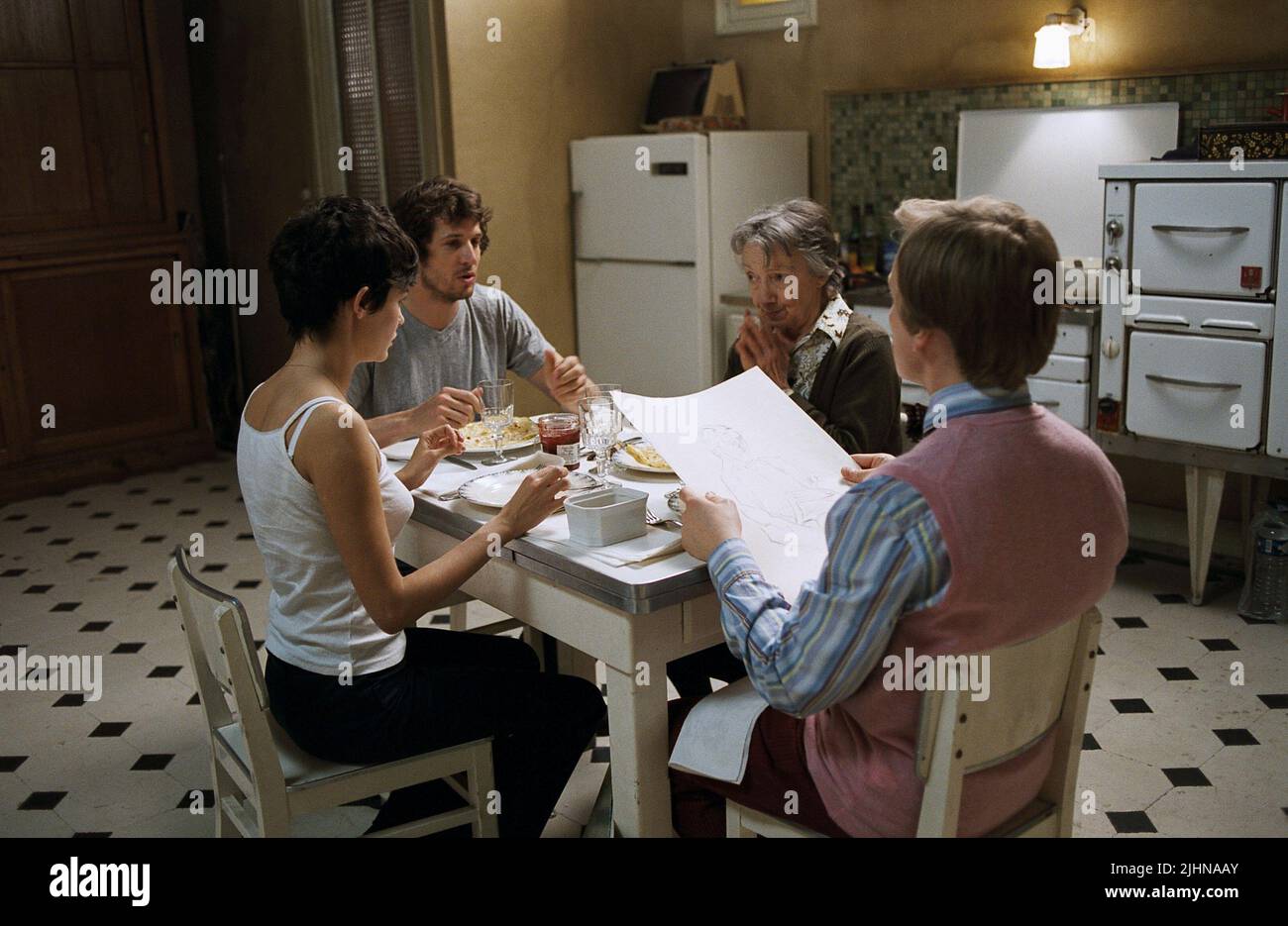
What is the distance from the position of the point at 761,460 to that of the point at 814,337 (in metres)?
0.74

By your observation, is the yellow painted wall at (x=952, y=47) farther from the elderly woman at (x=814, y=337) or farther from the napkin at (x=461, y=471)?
the napkin at (x=461, y=471)

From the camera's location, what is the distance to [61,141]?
552cm

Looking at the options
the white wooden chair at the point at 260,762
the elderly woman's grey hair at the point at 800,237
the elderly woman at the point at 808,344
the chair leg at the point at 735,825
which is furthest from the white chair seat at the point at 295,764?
the elderly woman's grey hair at the point at 800,237

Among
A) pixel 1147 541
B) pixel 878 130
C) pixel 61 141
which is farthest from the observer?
pixel 61 141

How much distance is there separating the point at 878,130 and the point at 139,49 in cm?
350

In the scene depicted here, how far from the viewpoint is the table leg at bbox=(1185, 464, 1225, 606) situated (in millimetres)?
3805

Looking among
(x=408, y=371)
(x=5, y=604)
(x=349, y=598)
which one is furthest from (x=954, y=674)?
(x=5, y=604)

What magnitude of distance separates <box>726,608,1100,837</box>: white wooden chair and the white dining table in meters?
0.50

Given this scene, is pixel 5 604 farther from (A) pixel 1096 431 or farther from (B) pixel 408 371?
(A) pixel 1096 431

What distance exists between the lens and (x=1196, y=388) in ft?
12.2

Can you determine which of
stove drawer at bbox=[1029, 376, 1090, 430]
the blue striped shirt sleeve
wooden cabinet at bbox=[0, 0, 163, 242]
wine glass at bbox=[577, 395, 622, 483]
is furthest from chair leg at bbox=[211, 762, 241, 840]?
wooden cabinet at bbox=[0, 0, 163, 242]

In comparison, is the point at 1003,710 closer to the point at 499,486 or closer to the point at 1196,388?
the point at 499,486

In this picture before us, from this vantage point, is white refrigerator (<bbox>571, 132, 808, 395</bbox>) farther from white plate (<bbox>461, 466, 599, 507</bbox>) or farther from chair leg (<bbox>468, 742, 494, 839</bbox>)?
chair leg (<bbox>468, 742, 494, 839</bbox>)
